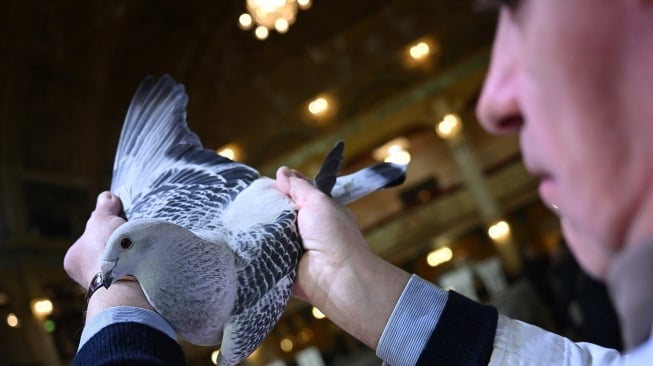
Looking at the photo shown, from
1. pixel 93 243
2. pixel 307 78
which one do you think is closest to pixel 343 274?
pixel 93 243

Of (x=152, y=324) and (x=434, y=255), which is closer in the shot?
(x=152, y=324)

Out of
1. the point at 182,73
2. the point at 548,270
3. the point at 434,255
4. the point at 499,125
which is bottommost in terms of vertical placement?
the point at 434,255

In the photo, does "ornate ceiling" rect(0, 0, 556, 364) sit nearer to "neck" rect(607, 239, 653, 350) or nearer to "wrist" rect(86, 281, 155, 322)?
"wrist" rect(86, 281, 155, 322)

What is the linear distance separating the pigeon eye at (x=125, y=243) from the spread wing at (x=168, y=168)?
0.52 ft

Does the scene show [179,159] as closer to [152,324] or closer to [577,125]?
[152,324]

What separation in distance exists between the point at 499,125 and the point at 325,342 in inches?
377

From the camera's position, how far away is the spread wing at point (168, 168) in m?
1.01

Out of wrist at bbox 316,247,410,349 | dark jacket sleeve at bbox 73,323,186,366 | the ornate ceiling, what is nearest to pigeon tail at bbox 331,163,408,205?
wrist at bbox 316,247,410,349

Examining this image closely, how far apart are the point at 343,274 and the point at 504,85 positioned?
A: 2.02ft

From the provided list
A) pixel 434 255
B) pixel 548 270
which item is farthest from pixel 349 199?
pixel 434 255

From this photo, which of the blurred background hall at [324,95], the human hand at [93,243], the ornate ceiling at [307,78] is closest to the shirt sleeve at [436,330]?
the human hand at [93,243]

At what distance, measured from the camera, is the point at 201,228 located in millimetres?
938

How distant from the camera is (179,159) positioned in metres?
1.13

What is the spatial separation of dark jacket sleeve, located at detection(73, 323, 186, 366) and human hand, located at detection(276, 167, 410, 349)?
9.3 inches
